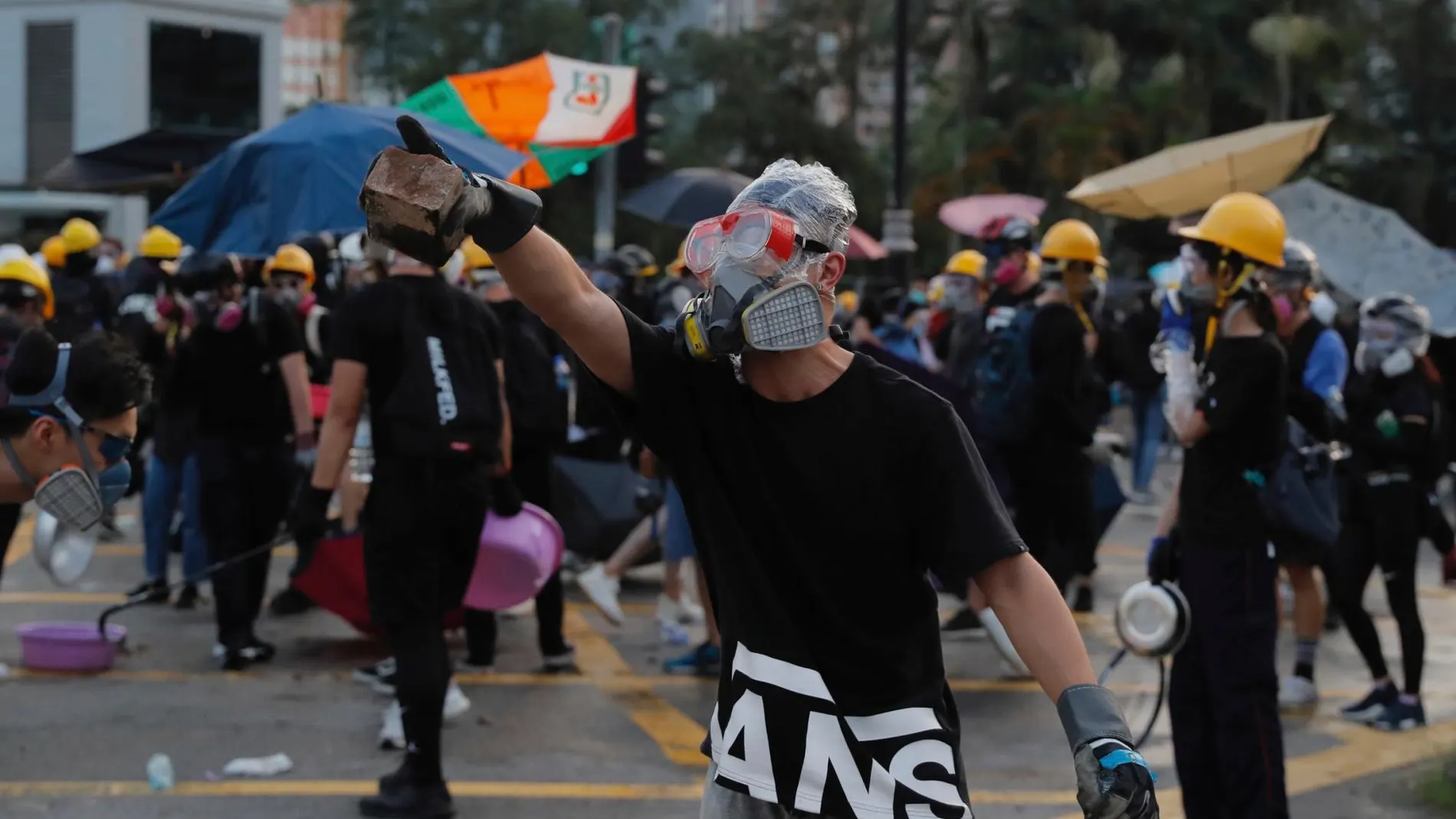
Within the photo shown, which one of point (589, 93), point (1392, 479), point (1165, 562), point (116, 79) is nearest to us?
point (1165, 562)

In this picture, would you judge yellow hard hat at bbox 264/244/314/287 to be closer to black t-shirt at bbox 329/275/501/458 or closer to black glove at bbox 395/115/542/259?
black t-shirt at bbox 329/275/501/458

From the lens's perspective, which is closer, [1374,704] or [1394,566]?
[1394,566]

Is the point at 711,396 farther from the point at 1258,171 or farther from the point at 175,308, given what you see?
the point at 1258,171

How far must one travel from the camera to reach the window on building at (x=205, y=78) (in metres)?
40.3

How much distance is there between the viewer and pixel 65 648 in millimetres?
7426

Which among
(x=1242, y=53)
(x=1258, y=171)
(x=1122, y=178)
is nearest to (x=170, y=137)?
(x=1122, y=178)

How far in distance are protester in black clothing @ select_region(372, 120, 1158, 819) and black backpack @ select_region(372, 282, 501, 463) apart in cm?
281

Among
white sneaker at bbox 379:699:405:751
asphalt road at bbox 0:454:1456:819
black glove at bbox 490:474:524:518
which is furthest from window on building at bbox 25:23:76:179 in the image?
white sneaker at bbox 379:699:405:751

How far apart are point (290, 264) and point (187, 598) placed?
210 centimetres

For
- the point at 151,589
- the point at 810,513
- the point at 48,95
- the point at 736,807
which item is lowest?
the point at 151,589

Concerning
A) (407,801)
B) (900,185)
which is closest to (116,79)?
(900,185)

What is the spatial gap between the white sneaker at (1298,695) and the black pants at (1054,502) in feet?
4.59

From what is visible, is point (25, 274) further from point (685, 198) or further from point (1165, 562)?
point (685, 198)

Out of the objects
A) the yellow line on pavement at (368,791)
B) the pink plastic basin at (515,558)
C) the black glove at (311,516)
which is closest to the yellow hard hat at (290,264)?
the pink plastic basin at (515,558)
